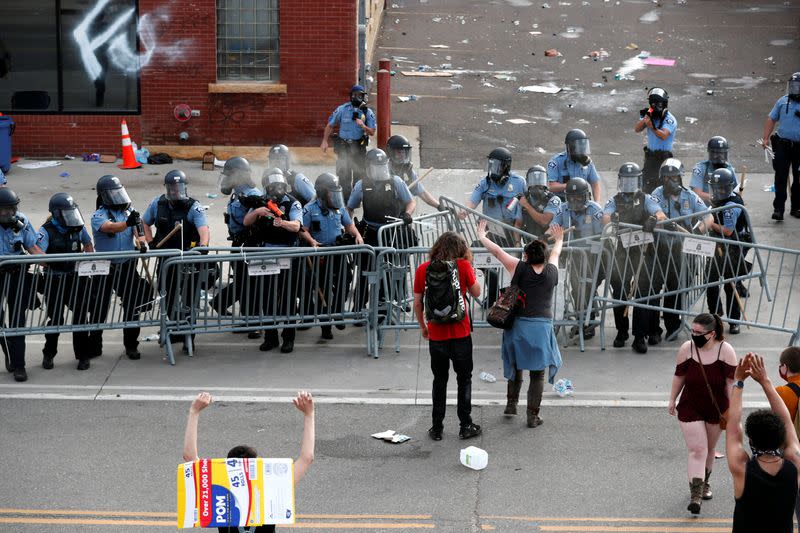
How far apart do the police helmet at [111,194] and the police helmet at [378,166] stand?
2.57 meters

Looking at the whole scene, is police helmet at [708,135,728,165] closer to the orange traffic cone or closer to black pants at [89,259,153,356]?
black pants at [89,259,153,356]

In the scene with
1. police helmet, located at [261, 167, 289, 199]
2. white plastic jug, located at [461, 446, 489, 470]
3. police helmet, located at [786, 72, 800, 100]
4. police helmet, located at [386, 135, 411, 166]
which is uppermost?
police helmet, located at [786, 72, 800, 100]

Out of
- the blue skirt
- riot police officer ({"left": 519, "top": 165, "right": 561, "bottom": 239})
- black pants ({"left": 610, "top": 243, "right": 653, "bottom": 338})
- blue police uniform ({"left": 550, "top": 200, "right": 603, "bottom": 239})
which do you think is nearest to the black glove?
the blue skirt

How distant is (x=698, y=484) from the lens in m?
8.70

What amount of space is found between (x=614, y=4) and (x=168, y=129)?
15.0 m

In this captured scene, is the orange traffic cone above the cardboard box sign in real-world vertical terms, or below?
above

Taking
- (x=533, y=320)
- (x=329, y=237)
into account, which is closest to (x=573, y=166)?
(x=329, y=237)

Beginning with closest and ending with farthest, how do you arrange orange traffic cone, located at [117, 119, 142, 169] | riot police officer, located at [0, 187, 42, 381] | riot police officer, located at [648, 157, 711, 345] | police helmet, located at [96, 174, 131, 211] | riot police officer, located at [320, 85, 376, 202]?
riot police officer, located at [0, 187, 42, 381] → police helmet, located at [96, 174, 131, 211] → riot police officer, located at [648, 157, 711, 345] → riot police officer, located at [320, 85, 376, 202] → orange traffic cone, located at [117, 119, 142, 169]

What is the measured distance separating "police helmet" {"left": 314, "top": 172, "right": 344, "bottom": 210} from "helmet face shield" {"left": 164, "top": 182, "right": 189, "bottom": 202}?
4.33 ft

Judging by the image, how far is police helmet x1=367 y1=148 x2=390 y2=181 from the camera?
12.8 m

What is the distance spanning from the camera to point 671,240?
1213 cm

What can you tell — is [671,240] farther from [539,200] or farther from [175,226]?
[175,226]

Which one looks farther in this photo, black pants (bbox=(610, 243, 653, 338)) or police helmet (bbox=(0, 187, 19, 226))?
black pants (bbox=(610, 243, 653, 338))

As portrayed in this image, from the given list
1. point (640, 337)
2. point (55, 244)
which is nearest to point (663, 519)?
point (640, 337)
